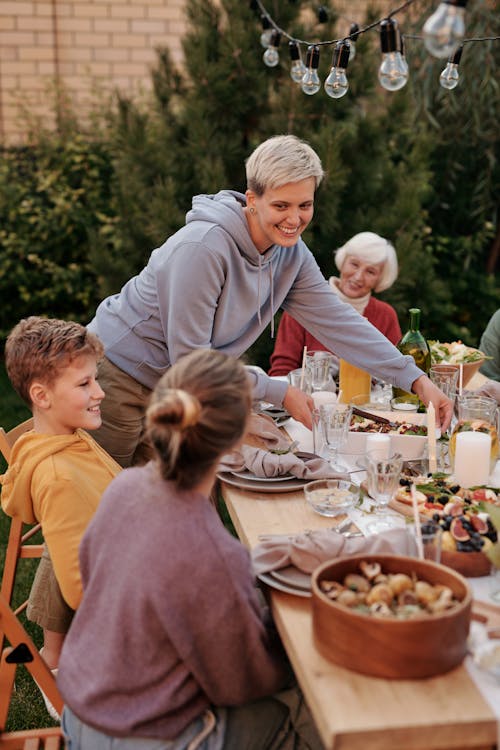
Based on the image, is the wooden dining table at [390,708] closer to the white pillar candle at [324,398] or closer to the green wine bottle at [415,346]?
the white pillar candle at [324,398]

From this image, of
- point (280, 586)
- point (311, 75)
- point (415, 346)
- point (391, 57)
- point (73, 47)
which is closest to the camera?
point (280, 586)

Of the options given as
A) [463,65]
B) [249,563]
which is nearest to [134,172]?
[463,65]

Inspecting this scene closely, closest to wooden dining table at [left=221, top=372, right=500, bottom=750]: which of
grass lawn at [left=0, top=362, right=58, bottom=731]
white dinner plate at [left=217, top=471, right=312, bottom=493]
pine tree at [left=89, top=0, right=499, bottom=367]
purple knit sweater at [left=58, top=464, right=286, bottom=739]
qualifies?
purple knit sweater at [left=58, top=464, right=286, bottom=739]

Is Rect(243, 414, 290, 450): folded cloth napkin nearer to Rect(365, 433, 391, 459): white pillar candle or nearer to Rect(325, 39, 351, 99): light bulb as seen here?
Rect(365, 433, 391, 459): white pillar candle

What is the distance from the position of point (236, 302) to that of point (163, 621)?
4.41ft

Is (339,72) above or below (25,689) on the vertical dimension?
above

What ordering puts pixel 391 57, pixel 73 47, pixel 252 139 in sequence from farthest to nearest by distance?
pixel 73 47 < pixel 252 139 < pixel 391 57

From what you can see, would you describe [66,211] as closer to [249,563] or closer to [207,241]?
[207,241]

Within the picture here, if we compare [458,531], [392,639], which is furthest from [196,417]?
[458,531]

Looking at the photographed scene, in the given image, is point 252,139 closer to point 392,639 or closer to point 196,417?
point 196,417

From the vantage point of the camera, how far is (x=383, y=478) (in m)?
2.01

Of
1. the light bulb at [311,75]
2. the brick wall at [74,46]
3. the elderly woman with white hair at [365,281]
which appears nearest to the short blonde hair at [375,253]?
the elderly woman with white hair at [365,281]

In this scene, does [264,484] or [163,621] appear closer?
[163,621]

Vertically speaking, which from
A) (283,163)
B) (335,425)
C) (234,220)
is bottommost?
(335,425)
